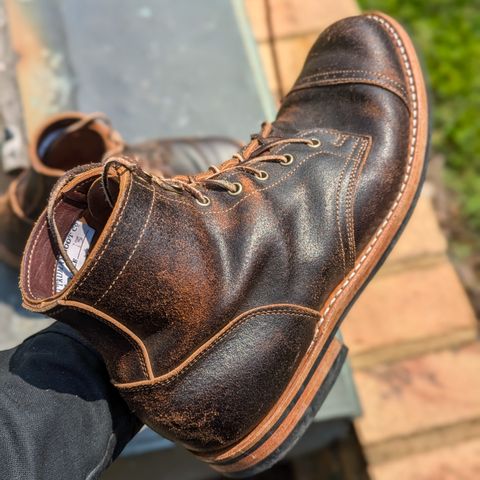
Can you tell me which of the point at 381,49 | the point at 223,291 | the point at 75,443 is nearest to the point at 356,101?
the point at 381,49

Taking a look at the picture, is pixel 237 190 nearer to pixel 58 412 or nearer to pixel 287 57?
pixel 58 412

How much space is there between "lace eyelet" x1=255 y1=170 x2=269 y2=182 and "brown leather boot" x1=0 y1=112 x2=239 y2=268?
11.2 inches

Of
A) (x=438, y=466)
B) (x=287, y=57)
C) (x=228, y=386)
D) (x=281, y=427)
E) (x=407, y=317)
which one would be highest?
(x=287, y=57)

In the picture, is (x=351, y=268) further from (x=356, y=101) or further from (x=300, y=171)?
(x=356, y=101)

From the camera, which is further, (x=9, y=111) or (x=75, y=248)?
(x=9, y=111)

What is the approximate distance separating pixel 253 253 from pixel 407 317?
2.01 ft

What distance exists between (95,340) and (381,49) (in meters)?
0.73

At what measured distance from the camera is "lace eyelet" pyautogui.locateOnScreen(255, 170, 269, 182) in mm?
992

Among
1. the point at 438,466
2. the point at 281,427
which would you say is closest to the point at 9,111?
the point at 281,427

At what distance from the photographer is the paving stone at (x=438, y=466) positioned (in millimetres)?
1278

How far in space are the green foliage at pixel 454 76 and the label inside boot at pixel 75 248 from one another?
115cm

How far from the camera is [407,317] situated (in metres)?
1.39

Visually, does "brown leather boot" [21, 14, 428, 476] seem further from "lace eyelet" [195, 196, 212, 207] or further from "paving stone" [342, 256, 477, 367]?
"paving stone" [342, 256, 477, 367]

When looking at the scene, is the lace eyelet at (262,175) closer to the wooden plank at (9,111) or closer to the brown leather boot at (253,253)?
the brown leather boot at (253,253)
